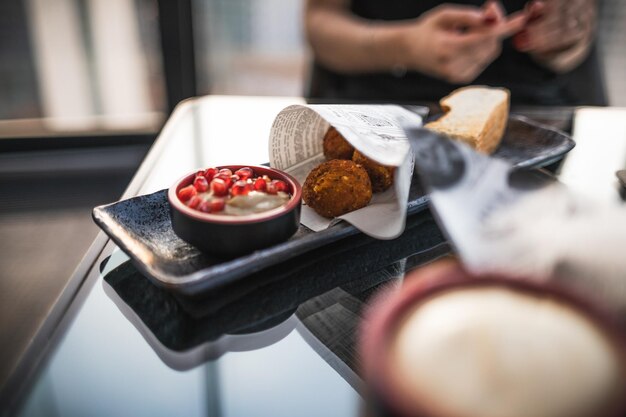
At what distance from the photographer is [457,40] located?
1.50 m

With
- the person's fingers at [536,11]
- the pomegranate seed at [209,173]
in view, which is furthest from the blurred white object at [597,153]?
the pomegranate seed at [209,173]

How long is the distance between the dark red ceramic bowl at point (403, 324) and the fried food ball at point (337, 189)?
1.52 ft

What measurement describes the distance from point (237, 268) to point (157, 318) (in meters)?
0.12

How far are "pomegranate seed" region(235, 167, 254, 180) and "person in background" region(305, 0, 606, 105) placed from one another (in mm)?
885

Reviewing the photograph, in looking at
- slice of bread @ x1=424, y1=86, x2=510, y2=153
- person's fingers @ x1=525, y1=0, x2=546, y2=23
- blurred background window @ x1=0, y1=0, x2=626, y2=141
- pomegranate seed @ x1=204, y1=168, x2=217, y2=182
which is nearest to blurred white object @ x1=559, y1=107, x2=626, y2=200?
slice of bread @ x1=424, y1=86, x2=510, y2=153

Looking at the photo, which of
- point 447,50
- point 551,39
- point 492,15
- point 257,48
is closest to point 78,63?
point 257,48

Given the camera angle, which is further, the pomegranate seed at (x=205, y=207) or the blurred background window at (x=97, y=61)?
the blurred background window at (x=97, y=61)

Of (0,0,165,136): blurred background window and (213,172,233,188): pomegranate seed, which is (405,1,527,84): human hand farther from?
(0,0,165,136): blurred background window

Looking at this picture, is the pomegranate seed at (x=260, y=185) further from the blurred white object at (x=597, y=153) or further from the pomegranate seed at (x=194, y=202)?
the blurred white object at (x=597, y=153)

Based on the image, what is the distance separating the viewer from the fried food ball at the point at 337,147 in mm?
1030

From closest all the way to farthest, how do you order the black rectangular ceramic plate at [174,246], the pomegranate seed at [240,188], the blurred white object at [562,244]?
the blurred white object at [562,244]
the black rectangular ceramic plate at [174,246]
the pomegranate seed at [240,188]

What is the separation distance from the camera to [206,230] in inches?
29.6

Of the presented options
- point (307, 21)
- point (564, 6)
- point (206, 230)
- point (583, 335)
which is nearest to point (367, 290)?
point (206, 230)

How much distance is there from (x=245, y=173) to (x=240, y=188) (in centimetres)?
8
